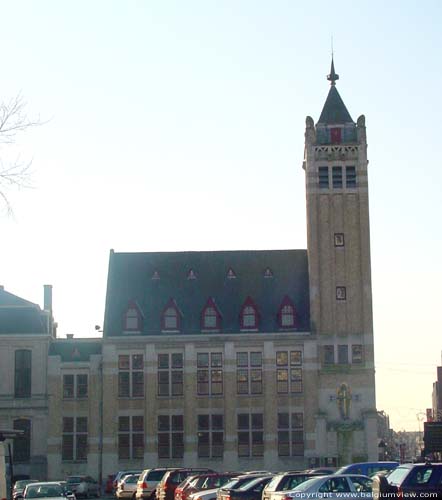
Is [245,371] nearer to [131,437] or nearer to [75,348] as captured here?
[131,437]

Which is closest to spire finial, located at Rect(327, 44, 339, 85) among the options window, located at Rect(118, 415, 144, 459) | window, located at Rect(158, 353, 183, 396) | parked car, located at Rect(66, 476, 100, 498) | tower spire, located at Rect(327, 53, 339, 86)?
tower spire, located at Rect(327, 53, 339, 86)

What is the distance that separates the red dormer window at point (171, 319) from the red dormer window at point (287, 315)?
7.33 meters

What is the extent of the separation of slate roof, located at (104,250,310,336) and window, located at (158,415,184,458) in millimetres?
6250

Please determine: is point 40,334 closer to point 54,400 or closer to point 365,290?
point 54,400

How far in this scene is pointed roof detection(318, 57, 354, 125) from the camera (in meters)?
80.3

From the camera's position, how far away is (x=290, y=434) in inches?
2977

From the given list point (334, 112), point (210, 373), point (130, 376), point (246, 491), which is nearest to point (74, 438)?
point (130, 376)

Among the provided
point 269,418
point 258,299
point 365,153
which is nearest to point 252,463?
point 269,418

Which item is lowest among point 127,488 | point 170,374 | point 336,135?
point 127,488

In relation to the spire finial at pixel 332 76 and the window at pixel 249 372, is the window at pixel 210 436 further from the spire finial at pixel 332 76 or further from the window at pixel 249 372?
the spire finial at pixel 332 76

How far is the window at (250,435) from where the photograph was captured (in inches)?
2972

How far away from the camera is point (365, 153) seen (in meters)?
79.1

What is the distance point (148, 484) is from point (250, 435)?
26486 millimetres

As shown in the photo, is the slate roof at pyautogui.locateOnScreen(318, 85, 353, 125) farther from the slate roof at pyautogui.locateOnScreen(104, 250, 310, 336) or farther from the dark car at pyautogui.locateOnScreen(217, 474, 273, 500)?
the dark car at pyautogui.locateOnScreen(217, 474, 273, 500)
